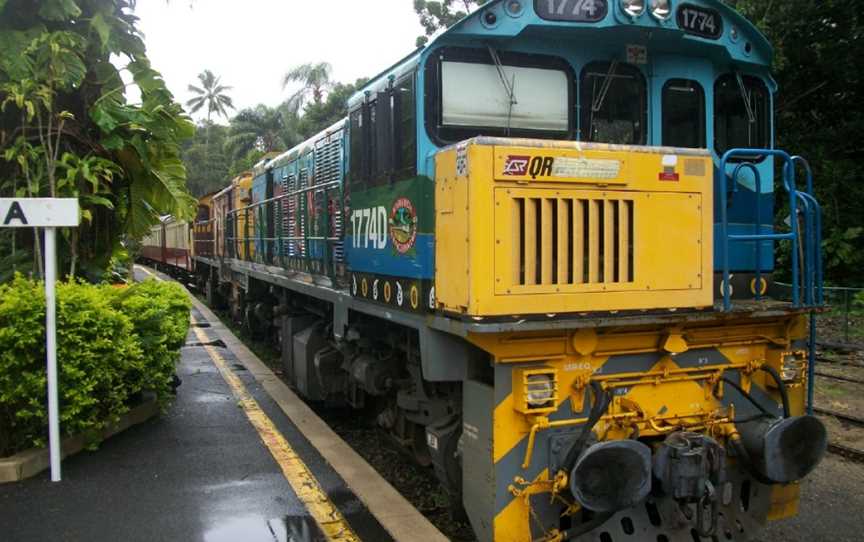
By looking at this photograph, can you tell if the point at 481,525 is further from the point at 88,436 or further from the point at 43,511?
the point at 88,436

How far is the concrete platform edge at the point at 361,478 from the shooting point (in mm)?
4551

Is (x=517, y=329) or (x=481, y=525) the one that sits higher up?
(x=517, y=329)

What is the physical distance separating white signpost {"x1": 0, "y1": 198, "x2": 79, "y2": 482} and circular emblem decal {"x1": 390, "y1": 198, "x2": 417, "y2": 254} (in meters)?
2.26

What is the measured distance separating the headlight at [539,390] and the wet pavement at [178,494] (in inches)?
50.7

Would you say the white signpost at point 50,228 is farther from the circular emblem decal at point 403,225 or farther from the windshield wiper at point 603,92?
the windshield wiper at point 603,92

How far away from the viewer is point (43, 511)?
4711 millimetres

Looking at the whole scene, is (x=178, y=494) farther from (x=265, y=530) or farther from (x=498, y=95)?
(x=498, y=95)

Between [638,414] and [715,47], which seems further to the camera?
[715,47]

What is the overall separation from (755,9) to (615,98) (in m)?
12.4

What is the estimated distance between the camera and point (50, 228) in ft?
17.2

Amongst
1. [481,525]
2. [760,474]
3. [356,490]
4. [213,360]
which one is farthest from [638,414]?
[213,360]

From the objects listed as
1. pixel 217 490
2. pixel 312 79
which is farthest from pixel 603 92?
pixel 312 79

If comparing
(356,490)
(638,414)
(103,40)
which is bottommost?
(356,490)

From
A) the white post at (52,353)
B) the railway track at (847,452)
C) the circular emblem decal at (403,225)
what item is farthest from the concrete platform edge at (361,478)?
the railway track at (847,452)
